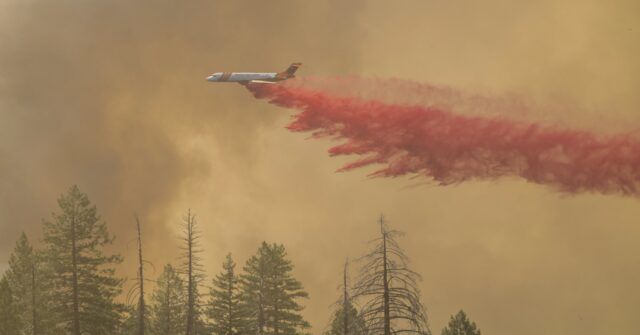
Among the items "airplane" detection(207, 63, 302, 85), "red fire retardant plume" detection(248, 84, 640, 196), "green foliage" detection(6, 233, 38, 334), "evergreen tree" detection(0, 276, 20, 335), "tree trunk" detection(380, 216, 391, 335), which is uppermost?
"airplane" detection(207, 63, 302, 85)

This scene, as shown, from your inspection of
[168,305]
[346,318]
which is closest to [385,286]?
[346,318]

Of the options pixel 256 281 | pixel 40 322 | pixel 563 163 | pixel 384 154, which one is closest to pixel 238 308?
pixel 256 281

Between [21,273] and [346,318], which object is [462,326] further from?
[21,273]

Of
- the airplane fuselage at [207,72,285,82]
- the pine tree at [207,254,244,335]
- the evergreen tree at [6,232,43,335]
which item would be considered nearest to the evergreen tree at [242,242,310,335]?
the pine tree at [207,254,244,335]

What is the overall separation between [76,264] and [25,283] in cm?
1453

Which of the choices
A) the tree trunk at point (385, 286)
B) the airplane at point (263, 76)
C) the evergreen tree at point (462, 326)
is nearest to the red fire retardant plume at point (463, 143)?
the airplane at point (263, 76)

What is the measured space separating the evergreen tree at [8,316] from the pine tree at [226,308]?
676 inches

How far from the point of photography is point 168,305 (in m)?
70.2

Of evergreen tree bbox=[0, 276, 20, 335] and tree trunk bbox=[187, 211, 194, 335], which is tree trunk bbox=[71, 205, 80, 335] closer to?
tree trunk bbox=[187, 211, 194, 335]

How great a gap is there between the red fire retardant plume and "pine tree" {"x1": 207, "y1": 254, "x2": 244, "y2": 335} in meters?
24.6

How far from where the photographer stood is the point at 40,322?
6919cm

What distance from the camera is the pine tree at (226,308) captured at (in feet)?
228

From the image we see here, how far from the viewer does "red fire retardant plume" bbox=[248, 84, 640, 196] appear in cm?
9050

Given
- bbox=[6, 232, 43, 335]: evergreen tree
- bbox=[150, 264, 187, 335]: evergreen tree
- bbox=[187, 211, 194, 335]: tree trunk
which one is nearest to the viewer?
bbox=[187, 211, 194, 335]: tree trunk
